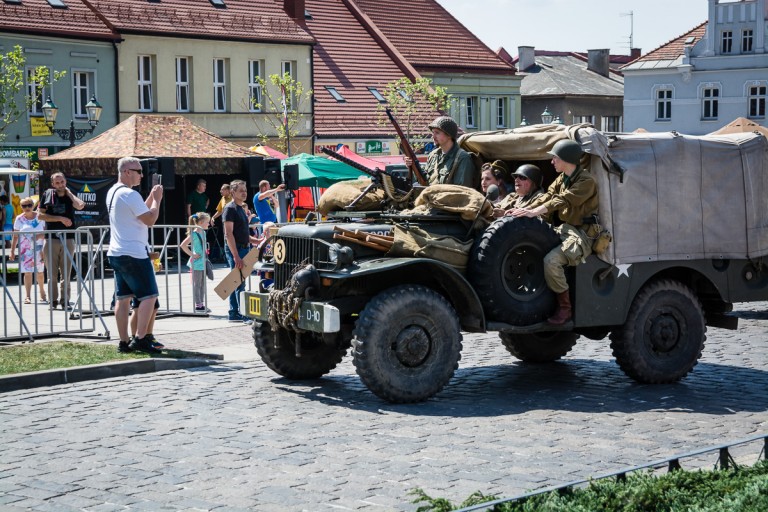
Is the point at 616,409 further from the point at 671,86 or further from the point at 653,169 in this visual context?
the point at 671,86

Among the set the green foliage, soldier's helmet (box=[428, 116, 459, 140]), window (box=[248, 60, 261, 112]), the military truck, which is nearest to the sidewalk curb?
the military truck

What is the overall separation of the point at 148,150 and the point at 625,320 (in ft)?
58.1

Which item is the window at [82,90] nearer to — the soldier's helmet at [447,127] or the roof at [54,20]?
the roof at [54,20]

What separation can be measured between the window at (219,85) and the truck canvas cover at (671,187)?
3629 centimetres

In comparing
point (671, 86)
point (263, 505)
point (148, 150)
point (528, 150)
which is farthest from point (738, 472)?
point (671, 86)

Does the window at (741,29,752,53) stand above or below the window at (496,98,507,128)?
above

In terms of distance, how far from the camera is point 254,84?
160 ft

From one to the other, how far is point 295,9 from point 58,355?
42.2 meters

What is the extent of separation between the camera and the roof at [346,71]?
52.8 metres

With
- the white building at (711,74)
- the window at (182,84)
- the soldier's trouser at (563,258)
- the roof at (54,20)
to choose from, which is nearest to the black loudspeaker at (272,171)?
the roof at (54,20)

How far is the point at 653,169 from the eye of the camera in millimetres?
11430

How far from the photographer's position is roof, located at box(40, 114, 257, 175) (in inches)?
1086

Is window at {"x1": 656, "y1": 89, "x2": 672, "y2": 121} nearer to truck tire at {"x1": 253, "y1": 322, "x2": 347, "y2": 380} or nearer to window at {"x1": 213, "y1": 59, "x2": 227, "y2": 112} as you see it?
window at {"x1": 213, "y1": 59, "x2": 227, "y2": 112}

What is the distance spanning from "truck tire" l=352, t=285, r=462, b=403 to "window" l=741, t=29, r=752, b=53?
6188 cm
